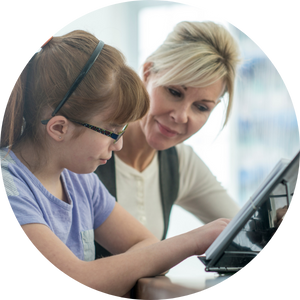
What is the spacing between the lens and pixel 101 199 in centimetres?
90

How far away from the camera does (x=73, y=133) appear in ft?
2.69

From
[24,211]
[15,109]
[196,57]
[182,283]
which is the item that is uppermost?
[196,57]

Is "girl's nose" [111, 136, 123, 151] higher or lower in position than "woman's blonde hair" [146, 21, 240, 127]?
lower

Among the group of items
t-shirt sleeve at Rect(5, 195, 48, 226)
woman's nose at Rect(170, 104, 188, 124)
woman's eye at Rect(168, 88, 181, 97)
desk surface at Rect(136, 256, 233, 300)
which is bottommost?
desk surface at Rect(136, 256, 233, 300)

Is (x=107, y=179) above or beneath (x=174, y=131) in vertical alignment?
beneath

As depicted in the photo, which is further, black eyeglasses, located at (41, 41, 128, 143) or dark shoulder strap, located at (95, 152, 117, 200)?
dark shoulder strap, located at (95, 152, 117, 200)

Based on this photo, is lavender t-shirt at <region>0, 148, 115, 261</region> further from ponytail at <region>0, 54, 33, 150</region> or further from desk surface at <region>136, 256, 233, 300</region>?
desk surface at <region>136, 256, 233, 300</region>

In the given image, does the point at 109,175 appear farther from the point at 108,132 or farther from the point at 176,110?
the point at 176,110

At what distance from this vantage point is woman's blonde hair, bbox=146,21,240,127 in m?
0.89

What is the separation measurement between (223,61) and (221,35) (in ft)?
0.24

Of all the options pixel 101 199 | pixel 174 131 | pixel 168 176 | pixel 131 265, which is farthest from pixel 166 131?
pixel 131 265

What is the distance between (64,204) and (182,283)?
36cm

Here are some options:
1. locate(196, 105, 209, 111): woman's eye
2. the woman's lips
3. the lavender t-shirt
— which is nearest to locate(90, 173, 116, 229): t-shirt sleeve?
the lavender t-shirt

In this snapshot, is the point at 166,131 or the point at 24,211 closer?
the point at 24,211
